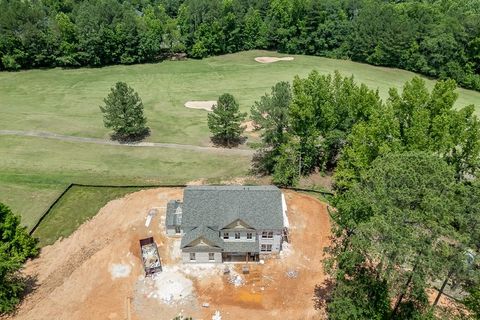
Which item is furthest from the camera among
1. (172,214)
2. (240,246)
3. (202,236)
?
(172,214)

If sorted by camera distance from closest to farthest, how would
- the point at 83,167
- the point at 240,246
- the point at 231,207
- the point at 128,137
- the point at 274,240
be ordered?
the point at 240,246
the point at 274,240
the point at 231,207
the point at 83,167
the point at 128,137

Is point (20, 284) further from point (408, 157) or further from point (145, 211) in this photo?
point (408, 157)

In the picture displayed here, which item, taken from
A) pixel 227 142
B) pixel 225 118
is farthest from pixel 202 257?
pixel 227 142

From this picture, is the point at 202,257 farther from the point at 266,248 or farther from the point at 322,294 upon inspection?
the point at 322,294

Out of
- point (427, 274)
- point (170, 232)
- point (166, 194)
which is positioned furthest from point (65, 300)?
point (427, 274)

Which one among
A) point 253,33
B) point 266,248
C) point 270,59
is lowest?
point 266,248

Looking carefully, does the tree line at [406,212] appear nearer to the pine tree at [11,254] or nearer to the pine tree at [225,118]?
the pine tree at [225,118]

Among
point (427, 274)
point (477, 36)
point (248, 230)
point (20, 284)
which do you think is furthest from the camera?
point (477, 36)
